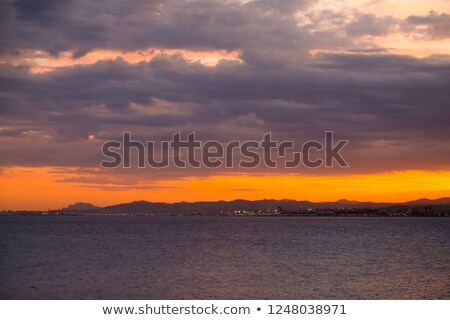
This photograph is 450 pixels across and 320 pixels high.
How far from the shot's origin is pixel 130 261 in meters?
61.4

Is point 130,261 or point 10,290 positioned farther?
point 130,261

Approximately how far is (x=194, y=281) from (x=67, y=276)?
416 inches

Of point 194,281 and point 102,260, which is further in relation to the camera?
point 102,260
